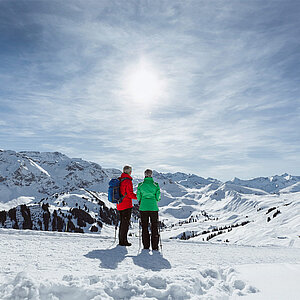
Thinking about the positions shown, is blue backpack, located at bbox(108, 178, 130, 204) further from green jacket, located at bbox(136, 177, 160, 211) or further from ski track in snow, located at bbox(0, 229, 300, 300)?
ski track in snow, located at bbox(0, 229, 300, 300)

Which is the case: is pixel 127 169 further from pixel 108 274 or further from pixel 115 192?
pixel 108 274

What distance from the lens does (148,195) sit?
9.79 m

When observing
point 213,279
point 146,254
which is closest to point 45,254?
point 146,254

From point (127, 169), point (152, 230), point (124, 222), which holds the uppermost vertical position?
point (127, 169)

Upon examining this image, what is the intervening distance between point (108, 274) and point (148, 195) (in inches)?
174

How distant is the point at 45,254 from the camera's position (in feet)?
24.6

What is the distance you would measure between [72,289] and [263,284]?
4058mm

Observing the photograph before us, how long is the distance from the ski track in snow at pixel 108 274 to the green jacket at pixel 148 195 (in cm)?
160

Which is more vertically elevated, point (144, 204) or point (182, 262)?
point (144, 204)

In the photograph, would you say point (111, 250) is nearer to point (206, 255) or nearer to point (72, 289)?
point (206, 255)

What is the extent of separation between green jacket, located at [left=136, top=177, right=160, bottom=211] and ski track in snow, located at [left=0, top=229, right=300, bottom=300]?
5.25ft

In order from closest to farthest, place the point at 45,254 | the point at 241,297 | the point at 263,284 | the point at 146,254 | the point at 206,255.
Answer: the point at 241,297, the point at 263,284, the point at 45,254, the point at 146,254, the point at 206,255

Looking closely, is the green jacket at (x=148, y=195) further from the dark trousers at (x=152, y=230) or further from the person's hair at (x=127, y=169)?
the person's hair at (x=127, y=169)

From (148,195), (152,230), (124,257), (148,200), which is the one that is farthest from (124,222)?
(124,257)
